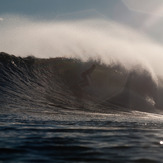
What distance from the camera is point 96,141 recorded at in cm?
572

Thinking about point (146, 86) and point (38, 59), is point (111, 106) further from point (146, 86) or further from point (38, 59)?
point (38, 59)

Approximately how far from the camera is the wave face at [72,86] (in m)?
15.6

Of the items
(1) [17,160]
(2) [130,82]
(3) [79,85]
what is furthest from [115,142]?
(2) [130,82]

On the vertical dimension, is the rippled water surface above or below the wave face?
below

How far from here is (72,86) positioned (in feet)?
63.1

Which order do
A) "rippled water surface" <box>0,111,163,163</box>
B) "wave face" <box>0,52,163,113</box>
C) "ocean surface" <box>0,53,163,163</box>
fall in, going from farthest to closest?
1. "wave face" <box>0,52,163,113</box>
2. "ocean surface" <box>0,53,163,163</box>
3. "rippled water surface" <box>0,111,163,163</box>

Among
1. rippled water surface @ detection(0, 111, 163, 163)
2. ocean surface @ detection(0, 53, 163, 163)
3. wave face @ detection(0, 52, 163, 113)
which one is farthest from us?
wave face @ detection(0, 52, 163, 113)

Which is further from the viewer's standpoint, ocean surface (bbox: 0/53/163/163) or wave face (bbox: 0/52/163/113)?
wave face (bbox: 0/52/163/113)

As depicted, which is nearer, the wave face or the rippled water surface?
the rippled water surface

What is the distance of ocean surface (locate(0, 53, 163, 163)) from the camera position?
4741 mm

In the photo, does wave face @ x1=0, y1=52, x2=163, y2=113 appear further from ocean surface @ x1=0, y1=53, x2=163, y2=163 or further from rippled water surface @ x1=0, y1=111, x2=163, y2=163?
rippled water surface @ x1=0, y1=111, x2=163, y2=163

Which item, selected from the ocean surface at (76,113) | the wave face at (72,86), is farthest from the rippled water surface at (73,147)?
the wave face at (72,86)

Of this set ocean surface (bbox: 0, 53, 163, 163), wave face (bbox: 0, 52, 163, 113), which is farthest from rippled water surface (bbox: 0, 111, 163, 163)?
wave face (bbox: 0, 52, 163, 113)

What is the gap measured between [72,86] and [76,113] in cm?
669
